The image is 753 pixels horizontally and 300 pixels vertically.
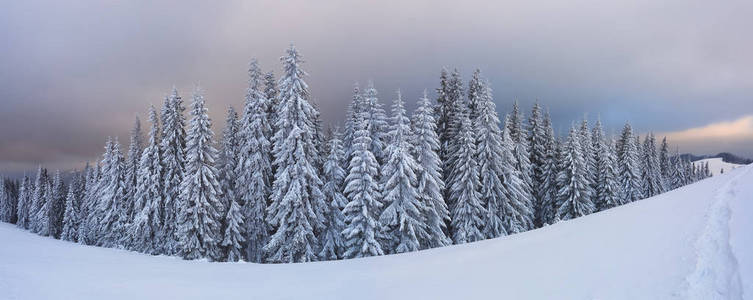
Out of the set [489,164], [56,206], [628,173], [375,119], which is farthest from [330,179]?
[56,206]

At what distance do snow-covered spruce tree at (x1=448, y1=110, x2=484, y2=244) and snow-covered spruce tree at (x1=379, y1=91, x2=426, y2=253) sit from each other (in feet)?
13.3

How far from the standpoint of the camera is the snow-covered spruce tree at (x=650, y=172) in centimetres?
5741

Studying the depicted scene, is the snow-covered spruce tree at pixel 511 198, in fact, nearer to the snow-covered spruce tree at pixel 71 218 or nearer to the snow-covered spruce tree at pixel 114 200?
the snow-covered spruce tree at pixel 114 200

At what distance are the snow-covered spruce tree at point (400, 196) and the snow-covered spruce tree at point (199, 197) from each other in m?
14.3

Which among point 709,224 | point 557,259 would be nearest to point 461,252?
point 557,259

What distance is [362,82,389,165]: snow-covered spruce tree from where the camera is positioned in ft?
101

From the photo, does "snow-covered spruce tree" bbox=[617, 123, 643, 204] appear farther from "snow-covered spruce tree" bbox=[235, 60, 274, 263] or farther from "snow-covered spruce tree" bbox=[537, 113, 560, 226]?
"snow-covered spruce tree" bbox=[235, 60, 274, 263]

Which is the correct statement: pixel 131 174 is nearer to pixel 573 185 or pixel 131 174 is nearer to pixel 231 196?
pixel 231 196

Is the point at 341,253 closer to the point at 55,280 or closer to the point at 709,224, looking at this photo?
the point at 55,280

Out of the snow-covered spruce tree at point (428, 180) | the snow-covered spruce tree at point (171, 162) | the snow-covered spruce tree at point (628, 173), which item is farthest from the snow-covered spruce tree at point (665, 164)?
the snow-covered spruce tree at point (171, 162)

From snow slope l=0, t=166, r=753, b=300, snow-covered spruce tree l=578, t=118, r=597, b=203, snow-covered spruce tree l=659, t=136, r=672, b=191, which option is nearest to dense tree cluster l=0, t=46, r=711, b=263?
snow-covered spruce tree l=578, t=118, r=597, b=203

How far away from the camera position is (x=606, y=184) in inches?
1719

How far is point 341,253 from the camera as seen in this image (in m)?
29.7

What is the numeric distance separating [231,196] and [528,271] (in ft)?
94.0
